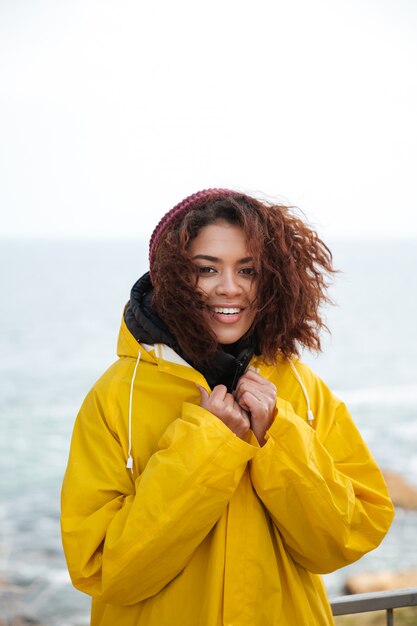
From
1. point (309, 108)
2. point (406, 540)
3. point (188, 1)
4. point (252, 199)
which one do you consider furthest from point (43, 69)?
point (252, 199)

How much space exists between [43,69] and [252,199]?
44.9 m

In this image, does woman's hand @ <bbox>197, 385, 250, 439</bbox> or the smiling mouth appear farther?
the smiling mouth

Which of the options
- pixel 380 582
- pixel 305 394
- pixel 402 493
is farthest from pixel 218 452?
pixel 402 493

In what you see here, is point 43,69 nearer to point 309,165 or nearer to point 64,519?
point 309,165

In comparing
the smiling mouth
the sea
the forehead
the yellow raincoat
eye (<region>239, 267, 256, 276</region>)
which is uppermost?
the forehead

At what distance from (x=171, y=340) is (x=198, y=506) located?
0.36 meters

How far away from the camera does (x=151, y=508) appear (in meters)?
1.50

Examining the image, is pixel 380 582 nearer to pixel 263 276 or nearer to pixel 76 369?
pixel 263 276

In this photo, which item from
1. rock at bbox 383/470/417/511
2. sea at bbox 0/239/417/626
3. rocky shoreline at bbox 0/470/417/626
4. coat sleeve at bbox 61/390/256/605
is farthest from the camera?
rock at bbox 383/470/417/511

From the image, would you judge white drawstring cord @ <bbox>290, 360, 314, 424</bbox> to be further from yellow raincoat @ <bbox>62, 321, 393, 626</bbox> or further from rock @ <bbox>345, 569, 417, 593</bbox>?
rock @ <bbox>345, 569, 417, 593</bbox>

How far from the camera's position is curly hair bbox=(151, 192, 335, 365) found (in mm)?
1638

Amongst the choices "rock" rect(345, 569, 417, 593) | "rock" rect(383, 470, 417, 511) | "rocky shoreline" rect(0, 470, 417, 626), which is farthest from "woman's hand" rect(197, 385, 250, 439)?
"rock" rect(383, 470, 417, 511)

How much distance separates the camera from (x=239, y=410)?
1.58 meters

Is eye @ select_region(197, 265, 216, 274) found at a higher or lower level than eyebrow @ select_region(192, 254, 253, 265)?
lower
